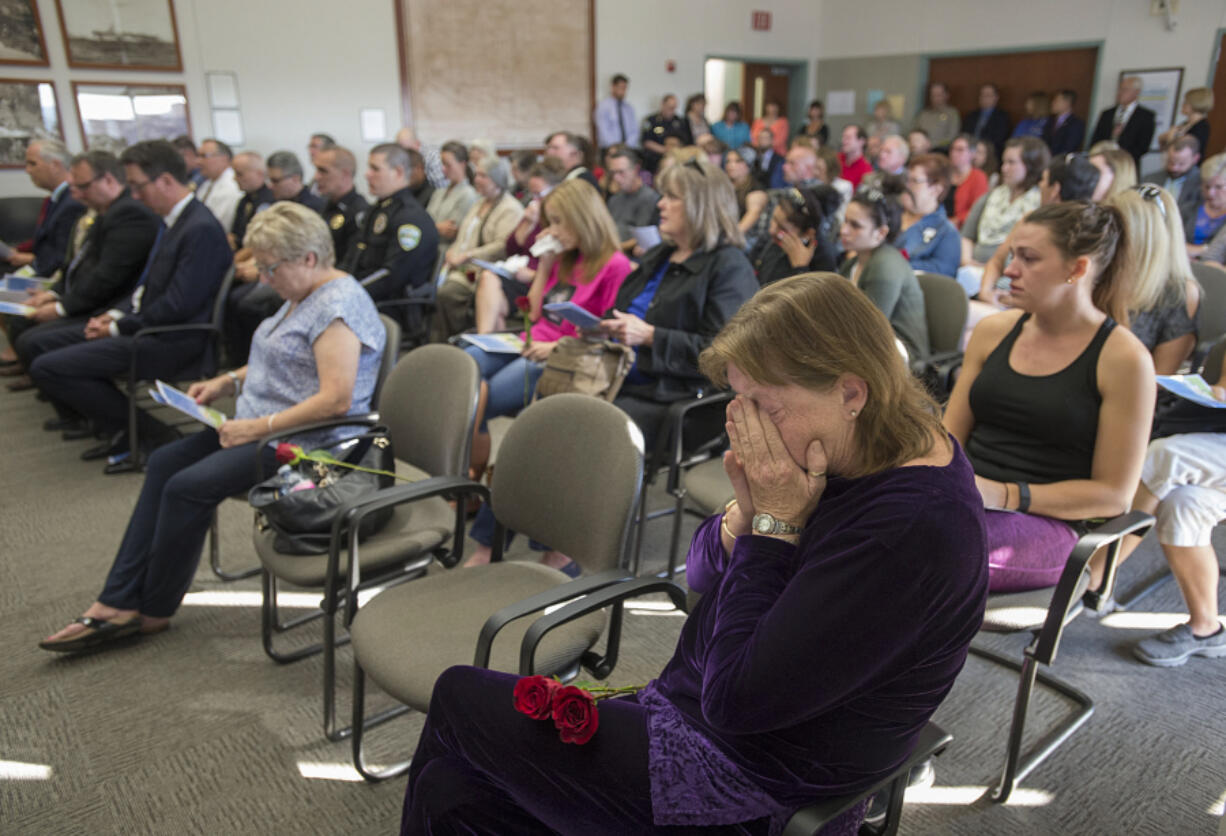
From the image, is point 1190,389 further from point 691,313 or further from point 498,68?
point 498,68

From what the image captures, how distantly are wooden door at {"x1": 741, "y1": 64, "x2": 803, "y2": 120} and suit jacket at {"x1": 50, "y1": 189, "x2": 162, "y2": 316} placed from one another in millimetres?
9194

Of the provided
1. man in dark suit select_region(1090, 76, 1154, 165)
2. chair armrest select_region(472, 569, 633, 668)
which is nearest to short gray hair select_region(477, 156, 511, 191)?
chair armrest select_region(472, 569, 633, 668)

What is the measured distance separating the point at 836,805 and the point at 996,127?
33.1 ft

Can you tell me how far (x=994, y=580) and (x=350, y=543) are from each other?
4.45 feet

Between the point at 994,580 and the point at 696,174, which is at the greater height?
the point at 696,174

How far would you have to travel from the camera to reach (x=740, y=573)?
1051mm

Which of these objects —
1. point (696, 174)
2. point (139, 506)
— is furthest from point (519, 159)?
point (139, 506)

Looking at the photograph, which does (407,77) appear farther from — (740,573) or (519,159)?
(740,573)

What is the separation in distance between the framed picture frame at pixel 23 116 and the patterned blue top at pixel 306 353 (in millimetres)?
6713

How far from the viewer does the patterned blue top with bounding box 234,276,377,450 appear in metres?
2.21

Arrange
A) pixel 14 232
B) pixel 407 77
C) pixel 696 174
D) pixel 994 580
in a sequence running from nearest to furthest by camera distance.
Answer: pixel 994 580 < pixel 696 174 < pixel 14 232 < pixel 407 77

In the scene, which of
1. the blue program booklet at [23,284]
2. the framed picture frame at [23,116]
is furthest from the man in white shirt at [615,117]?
the blue program booklet at [23,284]

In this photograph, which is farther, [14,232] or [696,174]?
[14,232]

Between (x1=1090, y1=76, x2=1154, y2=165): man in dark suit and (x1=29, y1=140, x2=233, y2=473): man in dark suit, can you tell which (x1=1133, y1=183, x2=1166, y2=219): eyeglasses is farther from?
(x1=1090, y1=76, x2=1154, y2=165): man in dark suit
